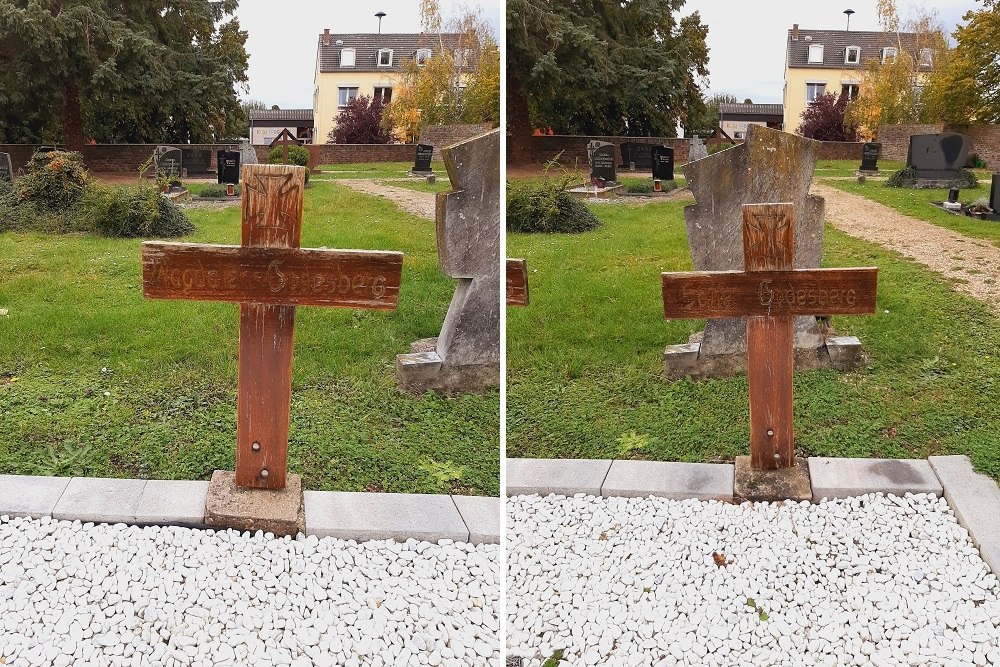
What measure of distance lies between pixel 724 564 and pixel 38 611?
202cm

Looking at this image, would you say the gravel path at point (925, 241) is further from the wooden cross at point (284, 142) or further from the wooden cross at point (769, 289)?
the wooden cross at point (284, 142)

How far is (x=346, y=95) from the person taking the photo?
14.7 ft

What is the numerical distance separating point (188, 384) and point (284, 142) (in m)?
1.14

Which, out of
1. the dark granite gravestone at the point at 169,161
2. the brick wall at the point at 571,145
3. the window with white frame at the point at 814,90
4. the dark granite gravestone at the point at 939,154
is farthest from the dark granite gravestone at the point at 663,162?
the dark granite gravestone at the point at 169,161

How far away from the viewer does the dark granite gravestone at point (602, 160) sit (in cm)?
447

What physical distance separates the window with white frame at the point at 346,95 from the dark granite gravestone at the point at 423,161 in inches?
18.2

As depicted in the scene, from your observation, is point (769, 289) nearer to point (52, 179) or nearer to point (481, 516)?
point (481, 516)

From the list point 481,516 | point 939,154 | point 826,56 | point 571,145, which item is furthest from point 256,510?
point 939,154

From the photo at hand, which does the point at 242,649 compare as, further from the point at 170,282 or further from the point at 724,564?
the point at 724,564

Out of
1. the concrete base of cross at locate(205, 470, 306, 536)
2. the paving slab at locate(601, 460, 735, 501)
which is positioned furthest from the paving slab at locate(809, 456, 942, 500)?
the concrete base of cross at locate(205, 470, 306, 536)

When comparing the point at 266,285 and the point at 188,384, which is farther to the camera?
the point at 188,384

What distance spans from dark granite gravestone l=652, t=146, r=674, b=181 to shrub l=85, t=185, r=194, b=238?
Result: 2483 mm

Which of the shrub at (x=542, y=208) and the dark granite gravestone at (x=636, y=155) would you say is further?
the shrub at (x=542, y=208)

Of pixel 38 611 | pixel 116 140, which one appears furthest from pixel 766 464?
pixel 116 140
